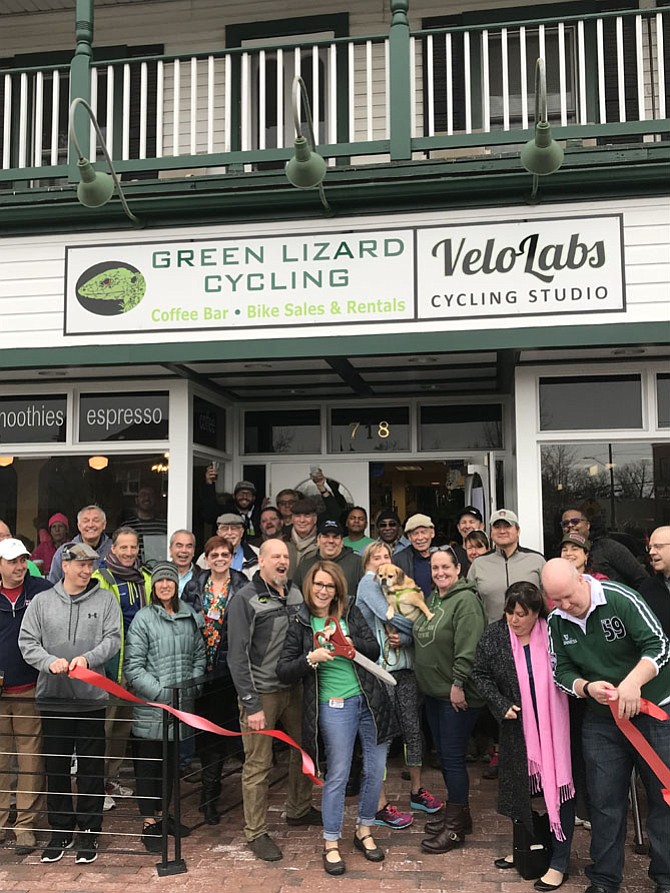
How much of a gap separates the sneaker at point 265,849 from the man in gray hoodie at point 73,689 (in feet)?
3.18

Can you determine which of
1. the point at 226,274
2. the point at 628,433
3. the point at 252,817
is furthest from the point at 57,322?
the point at 628,433

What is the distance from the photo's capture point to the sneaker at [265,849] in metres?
4.98

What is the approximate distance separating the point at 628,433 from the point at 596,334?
1024 mm

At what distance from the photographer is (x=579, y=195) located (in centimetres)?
700

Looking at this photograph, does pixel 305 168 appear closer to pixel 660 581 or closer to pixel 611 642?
pixel 660 581

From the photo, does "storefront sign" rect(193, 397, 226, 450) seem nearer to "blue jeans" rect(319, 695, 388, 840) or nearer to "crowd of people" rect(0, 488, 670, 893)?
"crowd of people" rect(0, 488, 670, 893)

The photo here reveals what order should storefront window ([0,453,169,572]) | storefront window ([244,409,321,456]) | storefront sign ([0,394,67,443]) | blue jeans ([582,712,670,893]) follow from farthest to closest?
storefront window ([244,409,321,456])
storefront sign ([0,394,67,443])
storefront window ([0,453,169,572])
blue jeans ([582,712,670,893])

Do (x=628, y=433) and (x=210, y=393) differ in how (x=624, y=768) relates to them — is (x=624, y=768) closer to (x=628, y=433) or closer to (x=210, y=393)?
(x=628, y=433)

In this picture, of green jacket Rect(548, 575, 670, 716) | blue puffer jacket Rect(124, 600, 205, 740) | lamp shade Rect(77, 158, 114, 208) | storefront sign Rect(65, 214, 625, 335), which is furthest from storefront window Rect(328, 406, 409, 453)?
green jacket Rect(548, 575, 670, 716)

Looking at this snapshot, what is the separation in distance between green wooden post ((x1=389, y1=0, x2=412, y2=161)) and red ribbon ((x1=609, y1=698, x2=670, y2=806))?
5012mm

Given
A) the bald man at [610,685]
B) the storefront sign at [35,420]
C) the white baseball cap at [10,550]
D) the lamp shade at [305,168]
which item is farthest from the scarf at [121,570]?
the lamp shade at [305,168]

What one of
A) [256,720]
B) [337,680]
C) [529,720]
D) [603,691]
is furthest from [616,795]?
[256,720]

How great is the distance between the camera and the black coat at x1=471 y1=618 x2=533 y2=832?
4.64 meters

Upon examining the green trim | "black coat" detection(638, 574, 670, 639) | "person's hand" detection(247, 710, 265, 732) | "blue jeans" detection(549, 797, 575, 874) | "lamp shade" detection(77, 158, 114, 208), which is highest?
"lamp shade" detection(77, 158, 114, 208)
